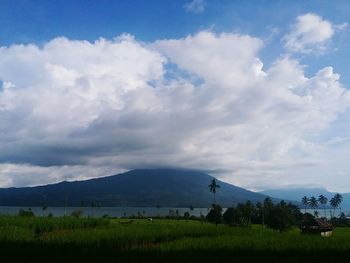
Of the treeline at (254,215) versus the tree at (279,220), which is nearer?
the tree at (279,220)

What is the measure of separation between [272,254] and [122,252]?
24.6 ft

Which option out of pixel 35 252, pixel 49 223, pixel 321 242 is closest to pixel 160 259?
pixel 35 252

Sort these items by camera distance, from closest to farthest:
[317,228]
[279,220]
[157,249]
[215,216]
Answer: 1. [157,249]
2. [317,228]
3. [279,220]
4. [215,216]

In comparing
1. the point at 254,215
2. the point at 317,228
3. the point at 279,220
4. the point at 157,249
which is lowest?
the point at 157,249

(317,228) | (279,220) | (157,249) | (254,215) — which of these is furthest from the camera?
(254,215)

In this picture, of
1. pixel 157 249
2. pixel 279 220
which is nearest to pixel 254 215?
pixel 279 220

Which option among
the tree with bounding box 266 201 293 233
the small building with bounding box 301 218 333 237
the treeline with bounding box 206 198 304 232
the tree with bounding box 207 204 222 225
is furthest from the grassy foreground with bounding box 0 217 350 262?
the tree with bounding box 207 204 222 225

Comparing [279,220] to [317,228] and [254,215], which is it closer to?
[317,228]

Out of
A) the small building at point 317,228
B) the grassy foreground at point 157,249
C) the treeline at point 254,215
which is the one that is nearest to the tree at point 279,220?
the treeline at point 254,215

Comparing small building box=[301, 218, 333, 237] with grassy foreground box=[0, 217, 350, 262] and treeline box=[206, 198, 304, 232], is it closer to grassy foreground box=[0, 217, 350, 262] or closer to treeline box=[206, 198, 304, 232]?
treeline box=[206, 198, 304, 232]

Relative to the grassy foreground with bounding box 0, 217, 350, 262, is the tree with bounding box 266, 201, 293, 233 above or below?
above

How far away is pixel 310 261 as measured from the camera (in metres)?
22.4

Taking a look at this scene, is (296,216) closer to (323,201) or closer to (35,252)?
(323,201)

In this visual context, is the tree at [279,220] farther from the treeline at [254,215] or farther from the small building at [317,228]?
the small building at [317,228]
